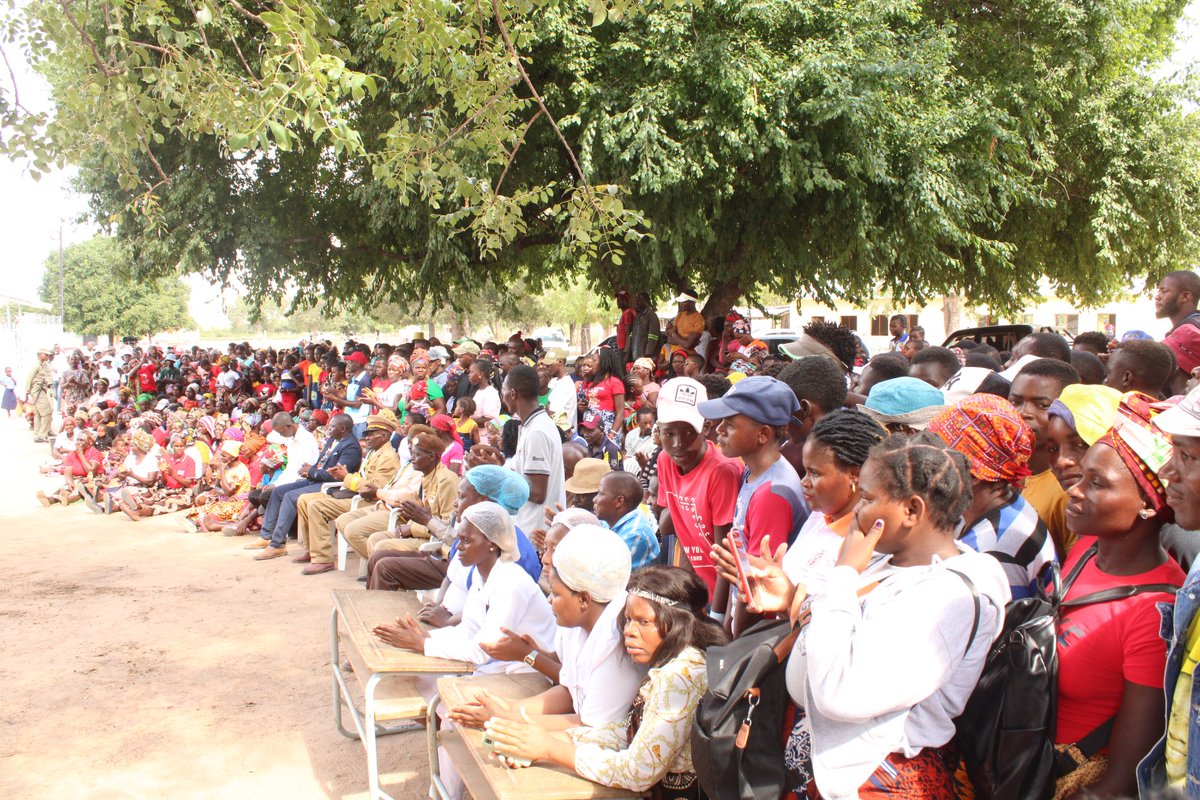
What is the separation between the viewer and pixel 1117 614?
7.11ft

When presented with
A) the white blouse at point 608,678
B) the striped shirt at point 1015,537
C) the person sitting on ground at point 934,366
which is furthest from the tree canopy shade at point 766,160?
the striped shirt at point 1015,537

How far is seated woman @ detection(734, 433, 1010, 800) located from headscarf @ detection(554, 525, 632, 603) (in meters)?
0.98

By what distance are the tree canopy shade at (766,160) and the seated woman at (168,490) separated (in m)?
3.11

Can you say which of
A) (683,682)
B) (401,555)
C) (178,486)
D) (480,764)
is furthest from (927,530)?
(178,486)

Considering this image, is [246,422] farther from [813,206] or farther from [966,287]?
[966,287]

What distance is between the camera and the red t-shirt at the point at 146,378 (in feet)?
65.2

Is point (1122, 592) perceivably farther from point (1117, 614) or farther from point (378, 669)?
point (378, 669)

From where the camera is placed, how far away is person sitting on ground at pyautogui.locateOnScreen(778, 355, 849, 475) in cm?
396

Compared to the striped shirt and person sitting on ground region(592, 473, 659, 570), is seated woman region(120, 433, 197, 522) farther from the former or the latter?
the striped shirt

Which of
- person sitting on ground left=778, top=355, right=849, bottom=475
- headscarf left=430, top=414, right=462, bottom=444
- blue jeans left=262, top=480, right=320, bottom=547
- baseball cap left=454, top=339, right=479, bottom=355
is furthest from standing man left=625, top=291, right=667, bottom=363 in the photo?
person sitting on ground left=778, top=355, right=849, bottom=475

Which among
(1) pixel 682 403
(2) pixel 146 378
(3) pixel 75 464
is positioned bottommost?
(3) pixel 75 464

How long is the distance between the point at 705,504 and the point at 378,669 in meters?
1.56

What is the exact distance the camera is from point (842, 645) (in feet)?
6.68

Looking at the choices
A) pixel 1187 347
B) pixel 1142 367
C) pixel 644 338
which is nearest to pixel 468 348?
pixel 644 338
